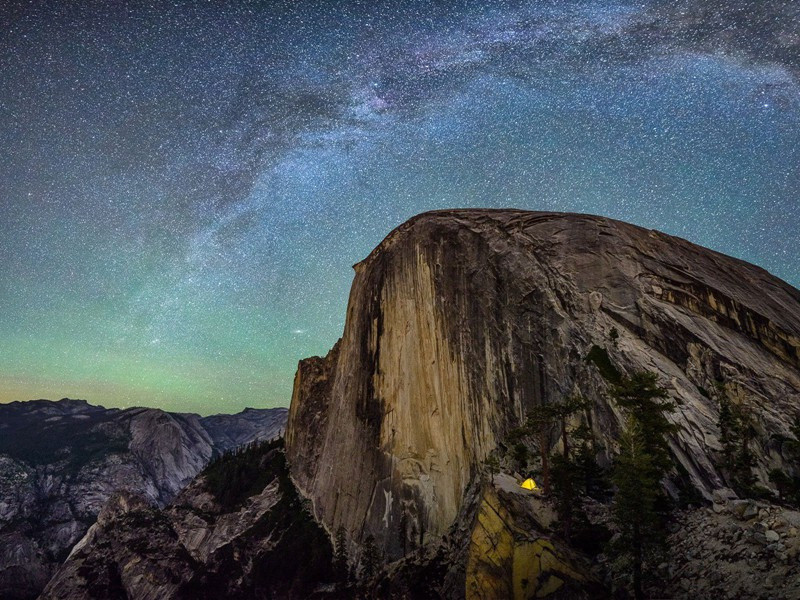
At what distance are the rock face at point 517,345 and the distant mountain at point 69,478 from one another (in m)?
106

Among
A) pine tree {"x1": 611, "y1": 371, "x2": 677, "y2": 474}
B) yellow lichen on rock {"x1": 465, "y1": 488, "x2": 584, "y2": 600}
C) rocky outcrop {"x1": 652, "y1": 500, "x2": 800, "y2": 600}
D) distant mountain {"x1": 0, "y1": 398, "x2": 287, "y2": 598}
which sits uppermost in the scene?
pine tree {"x1": 611, "y1": 371, "x2": 677, "y2": 474}

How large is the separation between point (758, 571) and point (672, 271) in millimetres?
36201

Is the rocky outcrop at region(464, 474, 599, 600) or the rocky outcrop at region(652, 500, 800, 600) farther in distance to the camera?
the rocky outcrop at region(464, 474, 599, 600)

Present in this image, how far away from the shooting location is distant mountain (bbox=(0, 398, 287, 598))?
379 ft

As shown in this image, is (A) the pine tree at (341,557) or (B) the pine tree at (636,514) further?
(A) the pine tree at (341,557)

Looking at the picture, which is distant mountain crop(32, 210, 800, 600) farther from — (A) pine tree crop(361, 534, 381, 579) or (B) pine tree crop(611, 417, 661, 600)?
(B) pine tree crop(611, 417, 661, 600)

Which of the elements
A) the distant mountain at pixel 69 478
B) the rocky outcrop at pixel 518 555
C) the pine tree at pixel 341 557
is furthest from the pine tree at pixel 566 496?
the distant mountain at pixel 69 478

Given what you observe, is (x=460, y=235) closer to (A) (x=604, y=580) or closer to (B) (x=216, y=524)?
(A) (x=604, y=580)

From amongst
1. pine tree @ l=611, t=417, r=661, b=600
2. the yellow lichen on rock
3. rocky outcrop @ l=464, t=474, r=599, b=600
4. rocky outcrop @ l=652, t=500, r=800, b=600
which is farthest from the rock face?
the yellow lichen on rock

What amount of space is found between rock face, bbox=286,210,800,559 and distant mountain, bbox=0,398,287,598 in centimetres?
10568

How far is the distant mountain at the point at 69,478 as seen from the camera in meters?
115

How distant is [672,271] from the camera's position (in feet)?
156

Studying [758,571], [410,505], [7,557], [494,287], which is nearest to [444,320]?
[494,287]

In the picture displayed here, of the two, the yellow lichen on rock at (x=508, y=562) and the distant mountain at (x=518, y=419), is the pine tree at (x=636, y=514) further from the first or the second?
the yellow lichen on rock at (x=508, y=562)
